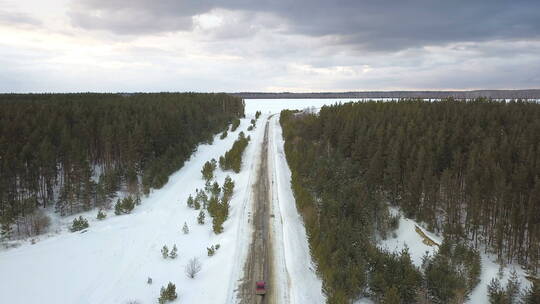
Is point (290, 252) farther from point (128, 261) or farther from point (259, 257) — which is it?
point (128, 261)

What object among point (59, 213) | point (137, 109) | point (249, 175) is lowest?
point (59, 213)

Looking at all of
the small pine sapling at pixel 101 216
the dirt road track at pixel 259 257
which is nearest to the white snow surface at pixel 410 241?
the dirt road track at pixel 259 257

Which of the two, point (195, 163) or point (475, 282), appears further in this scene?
point (195, 163)

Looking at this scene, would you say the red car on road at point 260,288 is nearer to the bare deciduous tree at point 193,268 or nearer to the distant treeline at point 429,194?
the distant treeline at point 429,194

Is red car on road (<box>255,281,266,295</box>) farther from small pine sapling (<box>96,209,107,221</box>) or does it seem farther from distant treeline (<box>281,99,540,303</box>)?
small pine sapling (<box>96,209,107,221</box>)

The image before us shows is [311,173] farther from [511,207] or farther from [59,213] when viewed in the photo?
[59,213]

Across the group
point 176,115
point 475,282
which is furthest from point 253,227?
point 176,115
